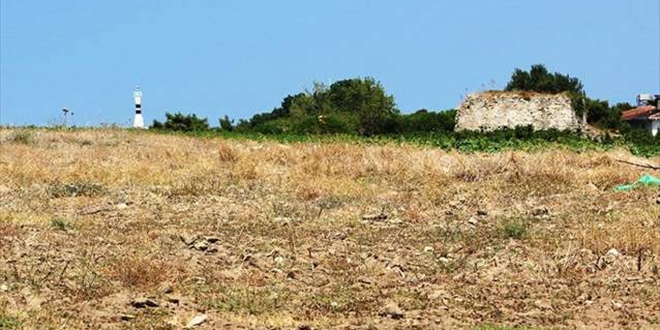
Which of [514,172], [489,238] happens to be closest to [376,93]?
[514,172]

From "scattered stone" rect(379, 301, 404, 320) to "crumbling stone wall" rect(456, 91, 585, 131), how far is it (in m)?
35.7

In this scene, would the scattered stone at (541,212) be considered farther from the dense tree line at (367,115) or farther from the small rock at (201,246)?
the dense tree line at (367,115)

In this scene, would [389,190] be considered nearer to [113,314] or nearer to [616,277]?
[616,277]

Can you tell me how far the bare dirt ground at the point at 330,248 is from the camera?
22.7 ft

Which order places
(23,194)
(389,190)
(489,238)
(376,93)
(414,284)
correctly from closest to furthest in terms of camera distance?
(414,284), (489,238), (23,194), (389,190), (376,93)

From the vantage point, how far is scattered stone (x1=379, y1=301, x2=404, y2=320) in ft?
22.3

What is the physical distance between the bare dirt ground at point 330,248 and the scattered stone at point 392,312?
0.02 meters

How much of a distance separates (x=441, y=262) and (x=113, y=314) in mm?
3520

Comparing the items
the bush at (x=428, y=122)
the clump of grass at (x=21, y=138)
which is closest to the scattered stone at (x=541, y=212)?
the clump of grass at (x=21, y=138)

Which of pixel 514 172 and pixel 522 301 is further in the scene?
pixel 514 172

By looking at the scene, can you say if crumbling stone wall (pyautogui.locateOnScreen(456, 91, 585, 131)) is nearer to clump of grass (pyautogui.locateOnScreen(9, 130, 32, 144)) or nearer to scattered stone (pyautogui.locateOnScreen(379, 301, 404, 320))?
clump of grass (pyautogui.locateOnScreen(9, 130, 32, 144))

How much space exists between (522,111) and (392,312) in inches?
1443

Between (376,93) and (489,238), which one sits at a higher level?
(376,93)

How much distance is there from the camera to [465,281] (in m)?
8.09
